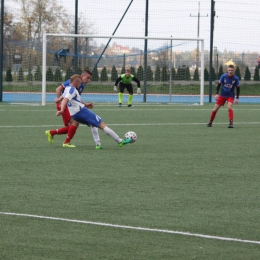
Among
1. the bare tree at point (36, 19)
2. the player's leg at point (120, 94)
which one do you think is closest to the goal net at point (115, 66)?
the player's leg at point (120, 94)

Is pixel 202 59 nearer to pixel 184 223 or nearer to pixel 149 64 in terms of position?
pixel 149 64

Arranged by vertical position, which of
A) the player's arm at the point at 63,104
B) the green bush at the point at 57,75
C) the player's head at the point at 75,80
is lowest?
the player's arm at the point at 63,104

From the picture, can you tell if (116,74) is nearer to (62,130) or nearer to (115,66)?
(115,66)

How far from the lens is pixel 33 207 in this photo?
7.37 m

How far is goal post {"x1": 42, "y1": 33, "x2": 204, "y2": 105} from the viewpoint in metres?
32.4

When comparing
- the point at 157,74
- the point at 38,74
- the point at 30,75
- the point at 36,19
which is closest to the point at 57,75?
the point at 38,74

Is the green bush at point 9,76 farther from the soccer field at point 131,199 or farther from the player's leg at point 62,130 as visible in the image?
the player's leg at point 62,130

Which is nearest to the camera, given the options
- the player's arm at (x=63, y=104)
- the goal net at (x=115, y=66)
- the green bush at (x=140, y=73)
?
the player's arm at (x=63, y=104)

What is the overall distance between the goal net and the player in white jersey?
1760 cm

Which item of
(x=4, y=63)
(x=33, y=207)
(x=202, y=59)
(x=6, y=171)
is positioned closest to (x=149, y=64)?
(x=202, y=59)

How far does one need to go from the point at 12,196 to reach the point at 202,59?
79.3 ft

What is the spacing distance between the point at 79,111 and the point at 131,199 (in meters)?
5.48

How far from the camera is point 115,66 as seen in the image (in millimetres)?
33438

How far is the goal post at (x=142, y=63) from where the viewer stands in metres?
32.4
